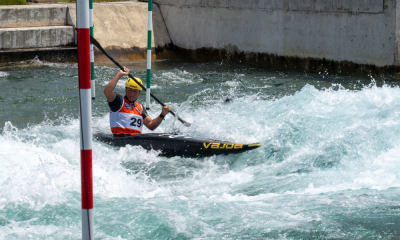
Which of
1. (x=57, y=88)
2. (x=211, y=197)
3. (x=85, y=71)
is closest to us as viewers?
(x=85, y=71)

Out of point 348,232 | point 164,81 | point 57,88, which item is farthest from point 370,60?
point 348,232

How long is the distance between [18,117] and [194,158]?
3.43 metres

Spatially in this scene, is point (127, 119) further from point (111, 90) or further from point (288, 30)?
point (288, 30)

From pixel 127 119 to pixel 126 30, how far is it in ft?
25.4

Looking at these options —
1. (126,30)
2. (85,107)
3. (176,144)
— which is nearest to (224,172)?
A: (176,144)

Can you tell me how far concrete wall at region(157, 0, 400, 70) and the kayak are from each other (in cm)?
566

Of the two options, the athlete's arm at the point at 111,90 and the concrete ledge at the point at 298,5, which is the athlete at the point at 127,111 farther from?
the concrete ledge at the point at 298,5

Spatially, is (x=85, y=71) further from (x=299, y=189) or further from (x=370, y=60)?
(x=370, y=60)

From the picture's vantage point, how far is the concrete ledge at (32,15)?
461 inches

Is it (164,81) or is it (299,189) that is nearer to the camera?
(299,189)

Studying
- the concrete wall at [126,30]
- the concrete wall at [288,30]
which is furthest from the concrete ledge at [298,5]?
the concrete wall at [126,30]

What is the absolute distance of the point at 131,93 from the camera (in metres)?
5.82

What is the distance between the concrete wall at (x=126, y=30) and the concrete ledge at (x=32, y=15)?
1.18 feet

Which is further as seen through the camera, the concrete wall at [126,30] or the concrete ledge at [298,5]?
the concrete wall at [126,30]
